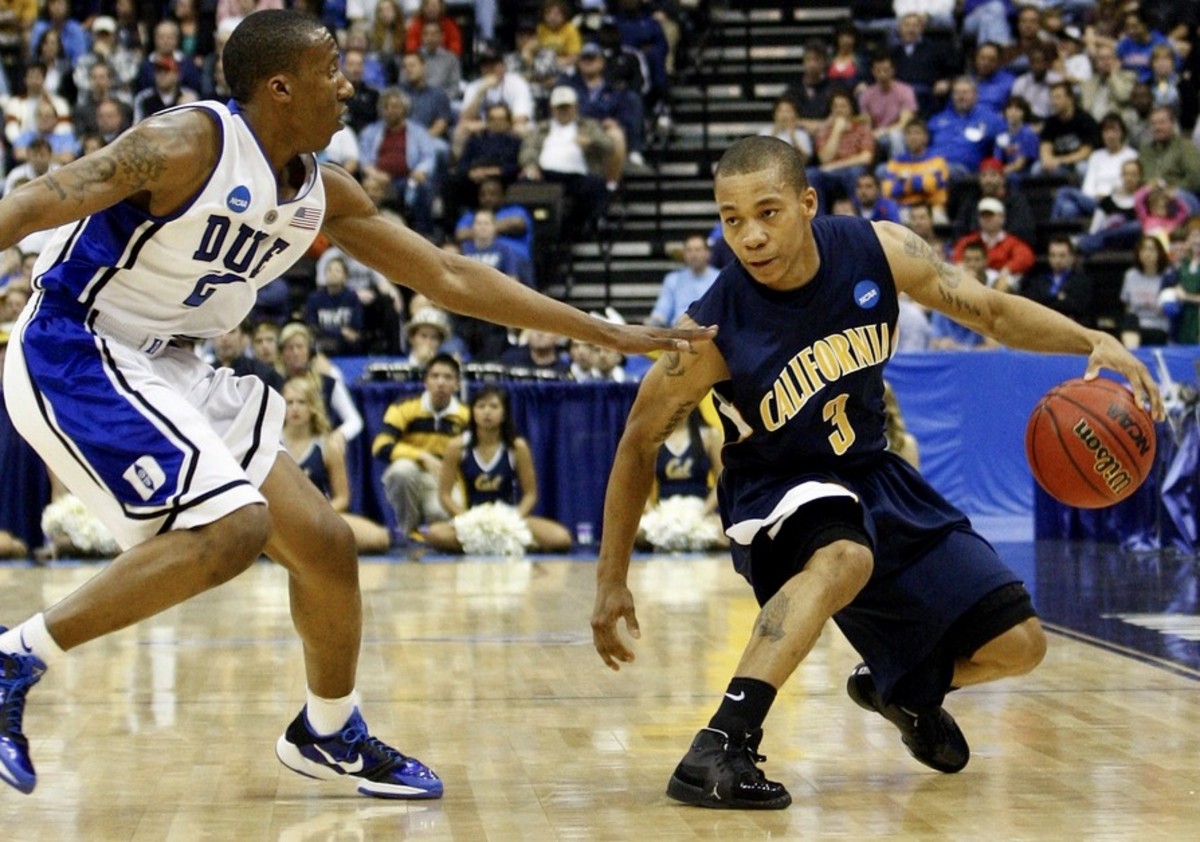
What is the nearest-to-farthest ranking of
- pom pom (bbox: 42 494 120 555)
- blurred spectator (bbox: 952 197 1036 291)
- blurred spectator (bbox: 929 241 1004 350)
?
pom pom (bbox: 42 494 120 555)
blurred spectator (bbox: 929 241 1004 350)
blurred spectator (bbox: 952 197 1036 291)

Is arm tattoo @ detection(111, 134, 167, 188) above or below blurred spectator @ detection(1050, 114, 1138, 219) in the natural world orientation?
above

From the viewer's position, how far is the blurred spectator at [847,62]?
16.5 meters

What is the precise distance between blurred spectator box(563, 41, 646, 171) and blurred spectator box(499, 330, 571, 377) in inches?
144

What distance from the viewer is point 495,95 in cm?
1636

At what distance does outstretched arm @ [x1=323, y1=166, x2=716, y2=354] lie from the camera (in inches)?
173

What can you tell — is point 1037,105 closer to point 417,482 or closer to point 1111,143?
point 1111,143

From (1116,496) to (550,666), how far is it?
7.73 ft

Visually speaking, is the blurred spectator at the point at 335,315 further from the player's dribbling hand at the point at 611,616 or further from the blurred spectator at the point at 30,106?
the player's dribbling hand at the point at 611,616

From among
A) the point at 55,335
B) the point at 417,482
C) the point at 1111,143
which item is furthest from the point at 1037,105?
the point at 55,335

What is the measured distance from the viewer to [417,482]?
11.7 meters

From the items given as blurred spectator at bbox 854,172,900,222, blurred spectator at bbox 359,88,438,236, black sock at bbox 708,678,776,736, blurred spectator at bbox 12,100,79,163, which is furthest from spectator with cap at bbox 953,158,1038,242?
black sock at bbox 708,678,776,736

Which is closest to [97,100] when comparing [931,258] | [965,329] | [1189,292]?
[965,329]

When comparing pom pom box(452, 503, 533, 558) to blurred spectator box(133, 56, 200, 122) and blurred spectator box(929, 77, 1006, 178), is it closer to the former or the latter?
blurred spectator box(929, 77, 1006, 178)

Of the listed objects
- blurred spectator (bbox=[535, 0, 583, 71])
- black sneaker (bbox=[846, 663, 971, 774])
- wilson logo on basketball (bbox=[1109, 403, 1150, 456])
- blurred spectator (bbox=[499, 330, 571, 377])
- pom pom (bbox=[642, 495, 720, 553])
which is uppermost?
blurred spectator (bbox=[535, 0, 583, 71])
